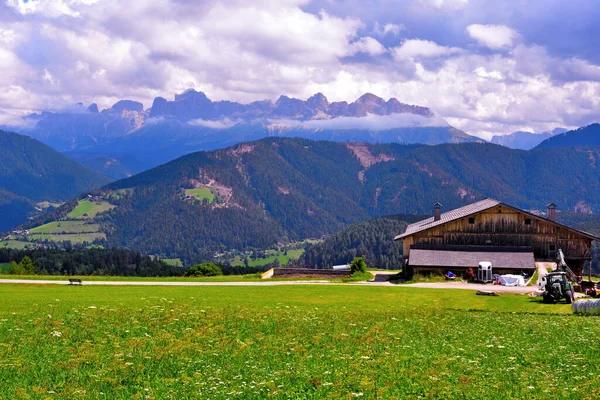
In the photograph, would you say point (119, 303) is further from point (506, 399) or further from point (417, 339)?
point (506, 399)

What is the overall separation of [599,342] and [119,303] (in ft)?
88.0

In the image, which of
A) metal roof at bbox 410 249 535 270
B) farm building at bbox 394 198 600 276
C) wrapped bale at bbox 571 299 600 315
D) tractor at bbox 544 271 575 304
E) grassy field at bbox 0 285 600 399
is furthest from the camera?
farm building at bbox 394 198 600 276

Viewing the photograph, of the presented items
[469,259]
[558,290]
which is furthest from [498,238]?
[558,290]

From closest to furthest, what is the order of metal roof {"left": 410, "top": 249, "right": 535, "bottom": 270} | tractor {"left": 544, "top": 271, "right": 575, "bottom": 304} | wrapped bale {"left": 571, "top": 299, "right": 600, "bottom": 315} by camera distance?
wrapped bale {"left": 571, "top": 299, "right": 600, "bottom": 315} < tractor {"left": 544, "top": 271, "right": 575, "bottom": 304} < metal roof {"left": 410, "top": 249, "right": 535, "bottom": 270}

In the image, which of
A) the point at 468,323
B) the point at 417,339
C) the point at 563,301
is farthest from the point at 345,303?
the point at 563,301

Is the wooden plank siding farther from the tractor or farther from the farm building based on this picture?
the tractor

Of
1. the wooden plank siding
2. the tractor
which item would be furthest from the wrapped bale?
the wooden plank siding

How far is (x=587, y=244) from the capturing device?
77.8 meters

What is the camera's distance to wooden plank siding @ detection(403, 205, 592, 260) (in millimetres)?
77750

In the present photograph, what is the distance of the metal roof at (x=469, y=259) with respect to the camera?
232 ft

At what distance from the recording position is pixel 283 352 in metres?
21.8

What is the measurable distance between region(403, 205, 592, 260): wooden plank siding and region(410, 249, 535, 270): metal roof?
4753mm

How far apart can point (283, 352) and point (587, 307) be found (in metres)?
25.4

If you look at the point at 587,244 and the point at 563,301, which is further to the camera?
the point at 587,244
